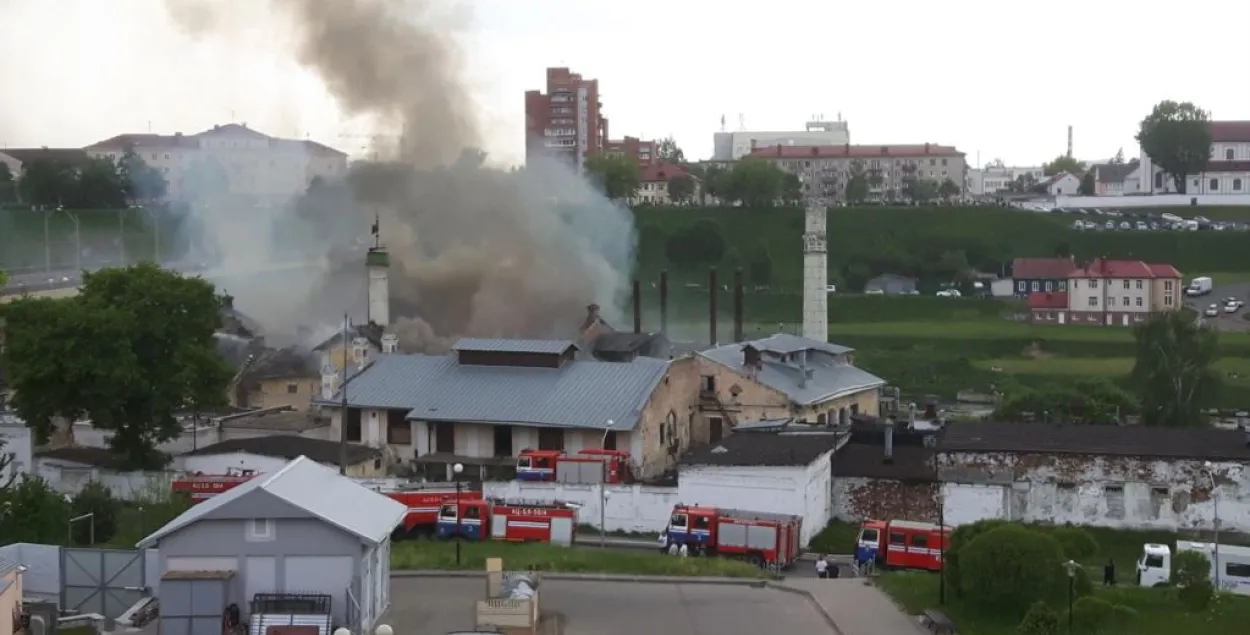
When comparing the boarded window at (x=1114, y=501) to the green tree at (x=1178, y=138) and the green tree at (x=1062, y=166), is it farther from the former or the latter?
the green tree at (x=1062, y=166)

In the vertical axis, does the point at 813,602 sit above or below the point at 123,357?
below

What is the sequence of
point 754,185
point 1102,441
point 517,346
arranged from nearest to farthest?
point 1102,441, point 517,346, point 754,185

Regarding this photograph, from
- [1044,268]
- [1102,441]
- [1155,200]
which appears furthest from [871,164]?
[1102,441]

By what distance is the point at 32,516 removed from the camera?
2612cm

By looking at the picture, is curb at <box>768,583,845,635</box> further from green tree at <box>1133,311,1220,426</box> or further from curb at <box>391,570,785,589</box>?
green tree at <box>1133,311,1220,426</box>

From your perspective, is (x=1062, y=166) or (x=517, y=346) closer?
(x=517, y=346)

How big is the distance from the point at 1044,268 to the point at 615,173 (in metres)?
33.6

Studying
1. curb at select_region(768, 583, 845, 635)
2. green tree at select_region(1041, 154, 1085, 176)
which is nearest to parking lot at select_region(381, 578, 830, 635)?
curb at select_region(768, 583, 845, 635)

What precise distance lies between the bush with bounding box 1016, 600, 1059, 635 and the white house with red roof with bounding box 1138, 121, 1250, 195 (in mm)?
90802

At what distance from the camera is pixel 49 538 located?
86.4 feet

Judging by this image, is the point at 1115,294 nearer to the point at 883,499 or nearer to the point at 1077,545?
the point at 883,499

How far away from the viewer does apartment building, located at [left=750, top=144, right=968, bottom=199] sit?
132 m

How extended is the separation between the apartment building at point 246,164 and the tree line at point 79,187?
7.44 ft

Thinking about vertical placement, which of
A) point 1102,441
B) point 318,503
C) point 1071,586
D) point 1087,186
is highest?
point 1087,186
